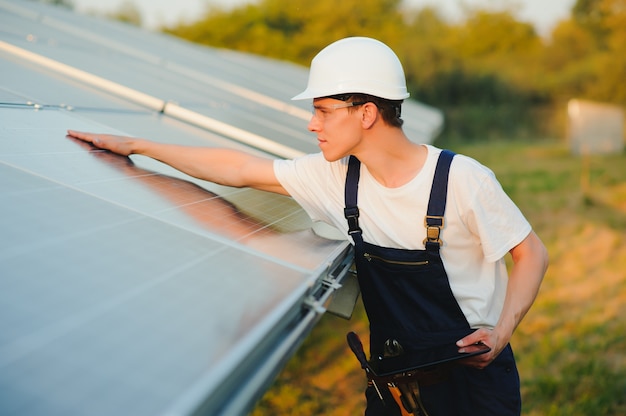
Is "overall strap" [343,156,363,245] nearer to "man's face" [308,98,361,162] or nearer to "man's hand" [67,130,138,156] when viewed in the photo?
"man's face" [308,98,361,162]

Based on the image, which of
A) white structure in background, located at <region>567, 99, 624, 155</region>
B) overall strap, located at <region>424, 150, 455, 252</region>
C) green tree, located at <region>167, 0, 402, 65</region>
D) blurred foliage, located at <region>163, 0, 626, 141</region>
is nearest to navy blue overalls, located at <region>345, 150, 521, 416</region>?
overall strap, located at <region>424, 150, 455, 252</region>

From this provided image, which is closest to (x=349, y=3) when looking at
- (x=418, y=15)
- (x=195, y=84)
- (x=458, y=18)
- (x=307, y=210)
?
(x=418, y=15)

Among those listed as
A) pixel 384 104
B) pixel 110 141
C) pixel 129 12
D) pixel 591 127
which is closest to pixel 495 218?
pixel 384 104

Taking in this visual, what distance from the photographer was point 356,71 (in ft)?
7.13

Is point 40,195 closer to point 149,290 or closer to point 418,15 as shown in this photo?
point 149,290

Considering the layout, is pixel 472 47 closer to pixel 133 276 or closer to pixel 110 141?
pixel 110 141

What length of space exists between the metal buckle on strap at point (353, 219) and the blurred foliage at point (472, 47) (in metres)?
21.7

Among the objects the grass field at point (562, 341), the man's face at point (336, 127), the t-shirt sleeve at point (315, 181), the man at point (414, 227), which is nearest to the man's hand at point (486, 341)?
the man at point (414, 227)

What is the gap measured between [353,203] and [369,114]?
33cm

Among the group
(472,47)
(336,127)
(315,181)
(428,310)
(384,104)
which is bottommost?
(428,310)

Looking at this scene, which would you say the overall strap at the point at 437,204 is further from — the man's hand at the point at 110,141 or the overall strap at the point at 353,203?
the man's hand at the point at 110,141

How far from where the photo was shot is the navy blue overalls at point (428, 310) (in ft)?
7.02

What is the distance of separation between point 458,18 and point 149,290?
3886cm

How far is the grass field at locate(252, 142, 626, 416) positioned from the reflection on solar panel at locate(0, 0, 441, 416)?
9.09 feet
